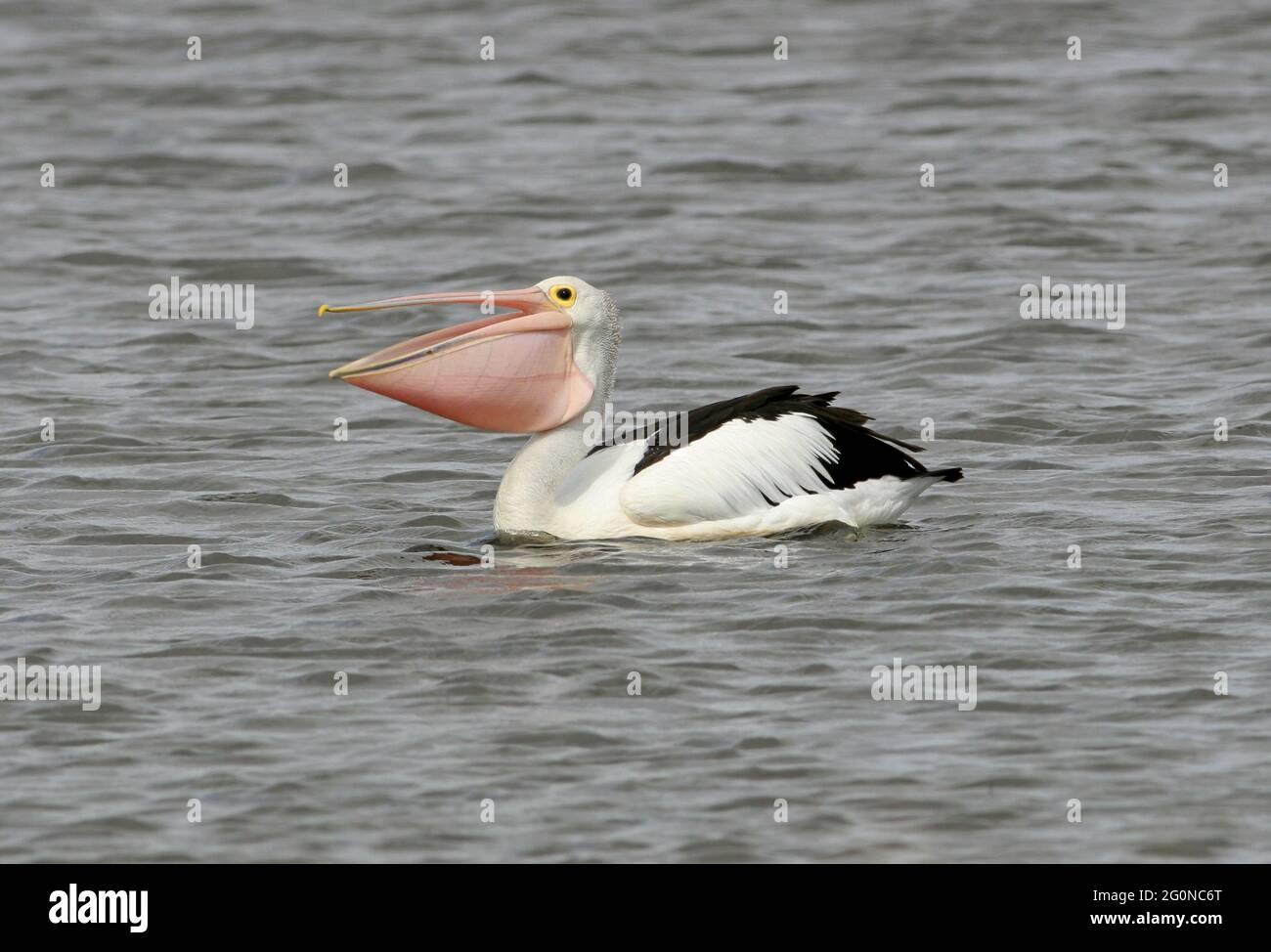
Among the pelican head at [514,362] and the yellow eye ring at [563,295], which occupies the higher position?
the yellow eye ring at [563,295]

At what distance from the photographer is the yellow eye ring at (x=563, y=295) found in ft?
27.6

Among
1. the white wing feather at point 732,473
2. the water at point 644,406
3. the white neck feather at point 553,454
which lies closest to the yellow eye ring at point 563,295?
the white neck feather at point 553,454

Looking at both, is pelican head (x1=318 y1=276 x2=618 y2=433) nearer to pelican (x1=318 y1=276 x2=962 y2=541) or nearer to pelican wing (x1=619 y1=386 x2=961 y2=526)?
pelican (x1=318 y1=276 x2=962 y2=541)

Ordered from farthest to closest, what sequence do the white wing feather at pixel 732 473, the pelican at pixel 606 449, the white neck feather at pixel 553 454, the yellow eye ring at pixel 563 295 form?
the yellow eye ring at pixel 563 295
the white neck feather at pixel 553 454
the pelican at pixel 606 449
the white wing feather at pixel 732 473

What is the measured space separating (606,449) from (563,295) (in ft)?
2.05

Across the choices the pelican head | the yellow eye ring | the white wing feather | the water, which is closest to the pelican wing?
the white wing feather

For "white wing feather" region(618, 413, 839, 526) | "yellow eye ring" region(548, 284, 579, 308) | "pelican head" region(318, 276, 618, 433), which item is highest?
"yellow eye ring" region(548, 284, 579, 308)

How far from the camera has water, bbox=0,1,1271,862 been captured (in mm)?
5773

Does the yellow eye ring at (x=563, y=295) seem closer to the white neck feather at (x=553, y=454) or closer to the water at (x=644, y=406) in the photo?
the white neck feather at (x=553, y=454)

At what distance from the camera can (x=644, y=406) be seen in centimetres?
1084

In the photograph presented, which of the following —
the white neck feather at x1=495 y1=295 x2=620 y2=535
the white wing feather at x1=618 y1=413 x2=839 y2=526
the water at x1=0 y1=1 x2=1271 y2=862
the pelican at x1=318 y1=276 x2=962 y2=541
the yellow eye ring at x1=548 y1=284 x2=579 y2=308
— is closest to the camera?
the water at x1=0 y1=1 x2=1271 y2=862

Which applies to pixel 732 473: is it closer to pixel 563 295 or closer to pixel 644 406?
pixel 563 295

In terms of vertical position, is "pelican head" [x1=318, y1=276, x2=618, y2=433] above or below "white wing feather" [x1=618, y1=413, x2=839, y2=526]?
above
